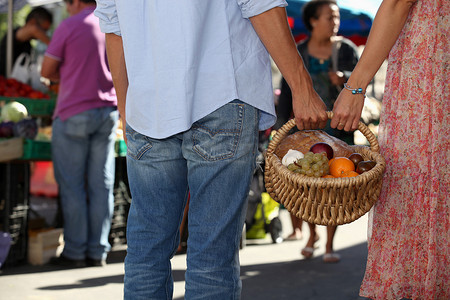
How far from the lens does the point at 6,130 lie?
16.0 ft

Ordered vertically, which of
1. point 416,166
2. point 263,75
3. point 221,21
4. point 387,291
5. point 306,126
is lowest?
point 387,291

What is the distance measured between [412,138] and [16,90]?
3.96m

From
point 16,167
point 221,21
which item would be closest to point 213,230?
point 221,21

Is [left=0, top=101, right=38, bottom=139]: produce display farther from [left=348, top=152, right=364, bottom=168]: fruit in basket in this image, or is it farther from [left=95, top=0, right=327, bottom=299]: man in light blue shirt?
[left=348, top=152, right=364, bottom=168]: fruit in basket

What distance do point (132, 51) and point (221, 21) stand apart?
342 millimetres

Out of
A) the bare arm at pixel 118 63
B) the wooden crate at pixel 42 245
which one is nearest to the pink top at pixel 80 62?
the wooden crate at pixel 42 245

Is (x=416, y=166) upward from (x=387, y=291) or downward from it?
upward

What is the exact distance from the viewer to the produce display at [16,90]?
18.0 ft

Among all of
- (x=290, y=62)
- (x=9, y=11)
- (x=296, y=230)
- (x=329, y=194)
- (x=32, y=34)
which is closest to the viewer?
(x=290, y=62)

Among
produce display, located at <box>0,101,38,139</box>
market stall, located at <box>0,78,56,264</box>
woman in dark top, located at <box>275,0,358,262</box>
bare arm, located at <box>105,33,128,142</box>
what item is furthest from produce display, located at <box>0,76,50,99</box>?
bare arm, located at <box>105,33,128,142</box>

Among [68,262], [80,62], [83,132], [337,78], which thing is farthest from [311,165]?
[68,262]

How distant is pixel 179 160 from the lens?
2.25m

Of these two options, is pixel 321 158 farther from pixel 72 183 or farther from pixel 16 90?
pixel 16 90

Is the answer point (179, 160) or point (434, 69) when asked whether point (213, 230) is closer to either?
point (179, 160)
